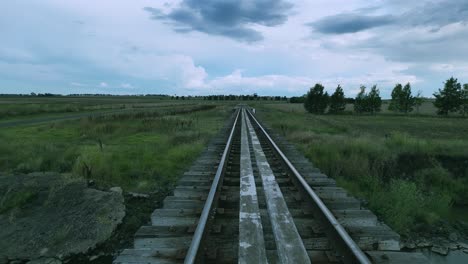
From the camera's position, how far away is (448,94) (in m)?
52.3

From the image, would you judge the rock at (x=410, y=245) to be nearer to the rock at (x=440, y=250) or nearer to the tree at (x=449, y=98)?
the rock at (x=440, y=250)

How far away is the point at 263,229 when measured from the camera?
381 cm

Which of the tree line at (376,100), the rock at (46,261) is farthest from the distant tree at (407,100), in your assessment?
the rock at (46,261)

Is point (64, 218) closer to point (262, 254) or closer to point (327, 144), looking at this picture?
point (262, 254)

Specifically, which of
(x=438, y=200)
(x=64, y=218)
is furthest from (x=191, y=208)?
(x=438, y=200)

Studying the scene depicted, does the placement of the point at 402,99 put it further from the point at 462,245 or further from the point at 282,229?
the point at 282,229

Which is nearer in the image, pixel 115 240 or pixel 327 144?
pixel 115 240

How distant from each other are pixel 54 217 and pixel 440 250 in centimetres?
734

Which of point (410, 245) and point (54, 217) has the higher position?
point (54, 217)

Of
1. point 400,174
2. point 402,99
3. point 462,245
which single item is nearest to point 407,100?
point 402,99

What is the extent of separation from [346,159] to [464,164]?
211 inches

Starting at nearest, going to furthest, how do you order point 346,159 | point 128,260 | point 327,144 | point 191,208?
point 128,260 < point 191,208 < point 346,159 < point 327,144

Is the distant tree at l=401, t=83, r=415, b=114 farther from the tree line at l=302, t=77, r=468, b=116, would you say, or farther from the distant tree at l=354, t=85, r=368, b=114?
the distant tree at l=354, t=85, r=368, b=114

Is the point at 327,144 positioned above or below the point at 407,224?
above
